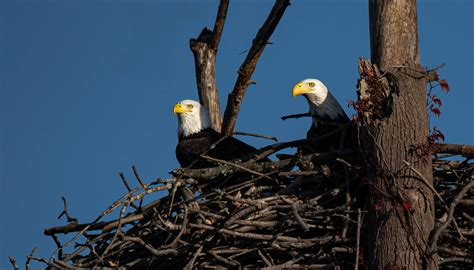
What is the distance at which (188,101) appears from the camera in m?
9.34

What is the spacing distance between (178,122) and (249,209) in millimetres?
3225

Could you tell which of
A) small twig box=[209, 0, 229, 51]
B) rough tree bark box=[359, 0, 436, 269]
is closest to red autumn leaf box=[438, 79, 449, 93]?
rough tree bark box=[359, 0, 436, 269]

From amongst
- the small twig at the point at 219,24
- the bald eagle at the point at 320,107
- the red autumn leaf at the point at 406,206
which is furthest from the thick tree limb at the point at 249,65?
the red autumn leaf at the point at 406,206

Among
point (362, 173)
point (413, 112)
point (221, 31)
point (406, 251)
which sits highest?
point (221, 31)

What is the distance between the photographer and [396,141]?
6.24m

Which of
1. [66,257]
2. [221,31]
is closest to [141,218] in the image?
[66,257]

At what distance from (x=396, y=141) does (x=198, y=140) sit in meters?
3.10

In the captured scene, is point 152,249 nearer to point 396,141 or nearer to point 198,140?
point 396,141

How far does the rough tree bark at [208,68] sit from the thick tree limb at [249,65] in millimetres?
444

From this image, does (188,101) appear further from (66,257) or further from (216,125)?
(66,257)

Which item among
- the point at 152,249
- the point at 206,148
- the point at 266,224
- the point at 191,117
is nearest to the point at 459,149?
the point at 266,224

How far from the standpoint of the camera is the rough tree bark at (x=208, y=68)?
9.34 m

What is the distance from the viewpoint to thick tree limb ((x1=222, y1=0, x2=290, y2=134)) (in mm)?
8461

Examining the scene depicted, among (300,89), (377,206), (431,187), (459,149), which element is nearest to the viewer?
(431,187)
